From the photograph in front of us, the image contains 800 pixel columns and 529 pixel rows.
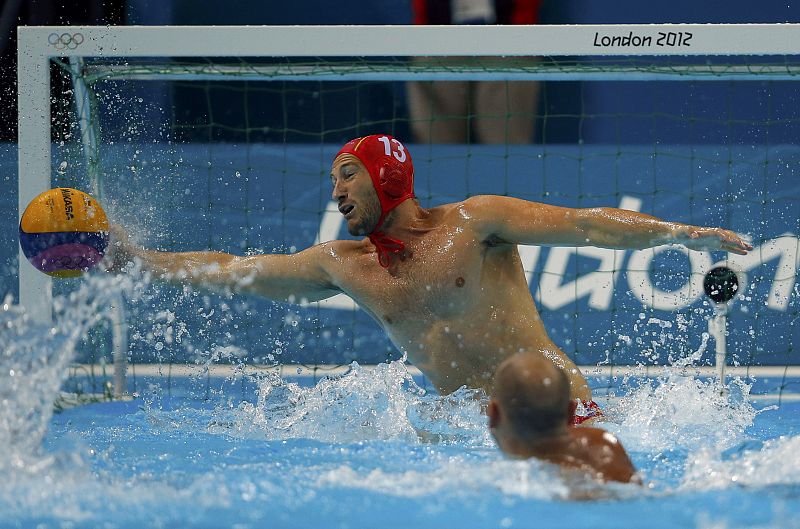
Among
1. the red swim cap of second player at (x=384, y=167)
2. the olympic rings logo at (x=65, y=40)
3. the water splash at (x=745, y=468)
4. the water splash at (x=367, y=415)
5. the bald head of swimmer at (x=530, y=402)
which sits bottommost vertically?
the water splash at (x=367, y=415)

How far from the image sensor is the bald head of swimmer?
226 cm

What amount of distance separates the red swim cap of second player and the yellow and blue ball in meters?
0.94

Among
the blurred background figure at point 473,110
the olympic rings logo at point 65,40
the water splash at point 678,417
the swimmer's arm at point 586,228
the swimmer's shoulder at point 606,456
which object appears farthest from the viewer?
the blurred background figure at point 473,110

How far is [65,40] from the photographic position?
13.2ft

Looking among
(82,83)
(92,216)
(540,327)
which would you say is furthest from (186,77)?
(540,327)

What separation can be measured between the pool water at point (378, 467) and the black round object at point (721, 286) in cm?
40

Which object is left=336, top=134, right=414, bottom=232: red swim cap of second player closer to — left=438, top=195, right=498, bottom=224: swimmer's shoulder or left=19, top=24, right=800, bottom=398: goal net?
left=438, top=195, right=498, bottom=224: swimmer's shoulder

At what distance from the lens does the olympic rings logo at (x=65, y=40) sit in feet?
13.1

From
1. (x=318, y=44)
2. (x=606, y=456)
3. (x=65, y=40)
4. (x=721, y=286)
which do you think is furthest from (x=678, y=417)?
(x=65, y=40)

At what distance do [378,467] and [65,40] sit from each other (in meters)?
2.25

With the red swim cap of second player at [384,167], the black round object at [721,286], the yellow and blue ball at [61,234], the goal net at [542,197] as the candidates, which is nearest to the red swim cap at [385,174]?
the red swim cap of second player at [384,167]

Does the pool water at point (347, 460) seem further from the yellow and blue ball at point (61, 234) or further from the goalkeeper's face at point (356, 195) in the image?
the goalkeeper's face at point (356, 195)

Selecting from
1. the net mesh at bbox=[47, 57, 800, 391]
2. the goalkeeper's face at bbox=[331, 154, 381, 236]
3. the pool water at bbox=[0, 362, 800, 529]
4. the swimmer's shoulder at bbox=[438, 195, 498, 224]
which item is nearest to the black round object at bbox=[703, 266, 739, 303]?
the pool water at bbox=[0, 362, 800, 529]

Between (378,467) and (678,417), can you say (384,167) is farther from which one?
(678,417)
